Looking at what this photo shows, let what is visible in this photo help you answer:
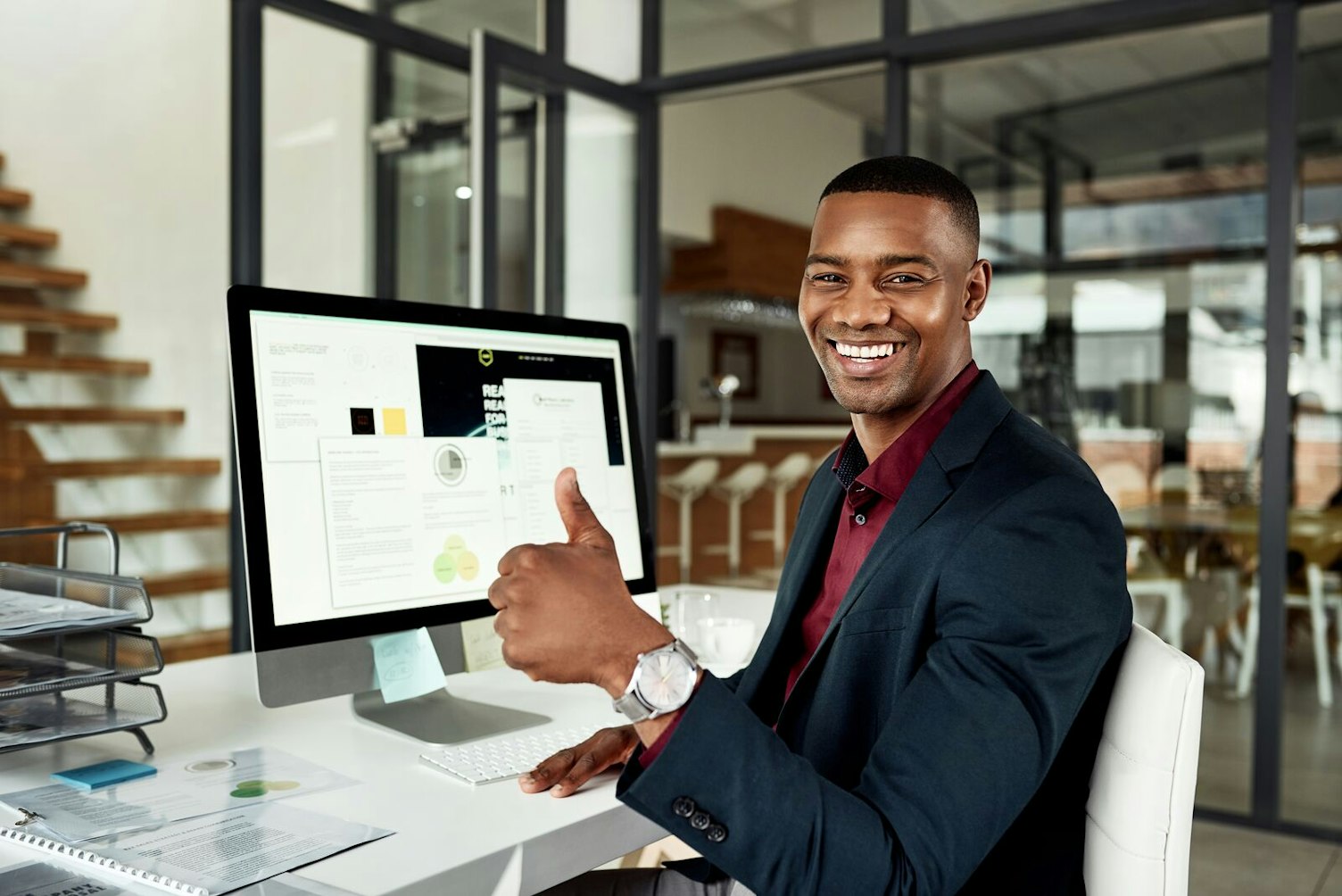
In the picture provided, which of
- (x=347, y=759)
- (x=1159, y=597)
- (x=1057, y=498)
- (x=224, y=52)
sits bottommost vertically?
(x=1159, y=597)

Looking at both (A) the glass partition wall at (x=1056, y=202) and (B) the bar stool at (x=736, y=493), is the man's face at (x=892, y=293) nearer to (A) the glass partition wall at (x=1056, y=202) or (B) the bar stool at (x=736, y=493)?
(A) the glass partition wall at (x=1056, y=202)

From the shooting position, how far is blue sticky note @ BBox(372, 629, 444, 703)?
1.32 m

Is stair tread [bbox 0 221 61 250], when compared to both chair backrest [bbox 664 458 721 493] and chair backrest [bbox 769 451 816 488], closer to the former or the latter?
chair backrest [bbox 664 458 721 493]

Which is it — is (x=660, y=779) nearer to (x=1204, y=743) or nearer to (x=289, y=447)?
(x=289, y=447)

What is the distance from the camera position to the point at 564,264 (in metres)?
4.25

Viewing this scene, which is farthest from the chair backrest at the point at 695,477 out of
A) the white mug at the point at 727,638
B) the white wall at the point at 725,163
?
the white mug at the point at 727,638

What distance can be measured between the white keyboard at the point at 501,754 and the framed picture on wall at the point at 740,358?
9.29m

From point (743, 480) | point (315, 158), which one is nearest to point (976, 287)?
point (315, 158)

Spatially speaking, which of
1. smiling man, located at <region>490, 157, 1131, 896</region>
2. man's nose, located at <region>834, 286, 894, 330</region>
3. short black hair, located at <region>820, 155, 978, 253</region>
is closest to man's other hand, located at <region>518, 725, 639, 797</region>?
smiling man, located at <region>490, 157, 1131, 896</region>

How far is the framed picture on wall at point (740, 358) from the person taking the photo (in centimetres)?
1055

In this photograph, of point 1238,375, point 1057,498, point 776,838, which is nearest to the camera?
point 776,838

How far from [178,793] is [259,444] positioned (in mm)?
350

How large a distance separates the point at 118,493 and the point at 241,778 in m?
2.39

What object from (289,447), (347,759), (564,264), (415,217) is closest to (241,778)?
(347,759)
